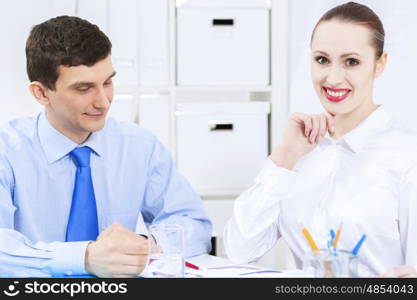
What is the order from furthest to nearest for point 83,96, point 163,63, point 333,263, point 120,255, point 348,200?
1. point 163,63
2. point 83,96
3. point 348,200
4. point 120,255
5. point 333,263

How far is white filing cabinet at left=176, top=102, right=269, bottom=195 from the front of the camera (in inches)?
83.7

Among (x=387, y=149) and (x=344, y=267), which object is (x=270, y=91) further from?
(x=344, y=267)

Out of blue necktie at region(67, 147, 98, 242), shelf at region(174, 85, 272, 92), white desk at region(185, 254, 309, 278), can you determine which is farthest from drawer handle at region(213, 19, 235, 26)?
white desk at region(185, 254, 309, 278)

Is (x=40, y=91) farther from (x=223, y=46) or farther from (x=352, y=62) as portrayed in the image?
(x=223, y=46)

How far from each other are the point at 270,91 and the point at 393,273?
1205 millimetres

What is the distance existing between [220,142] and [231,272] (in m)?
0.99

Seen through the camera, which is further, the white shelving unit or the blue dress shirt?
the white shelving unit

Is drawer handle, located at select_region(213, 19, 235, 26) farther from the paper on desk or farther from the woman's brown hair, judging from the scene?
the paper on desk

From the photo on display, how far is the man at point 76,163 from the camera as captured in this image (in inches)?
53.4

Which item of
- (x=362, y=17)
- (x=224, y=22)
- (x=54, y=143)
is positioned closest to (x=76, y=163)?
(x=54, y=143)

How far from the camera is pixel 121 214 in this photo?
1.50 meters

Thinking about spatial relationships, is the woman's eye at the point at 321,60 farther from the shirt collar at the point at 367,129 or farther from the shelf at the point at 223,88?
the shelf at the point at 223,88

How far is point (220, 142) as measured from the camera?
2.14 meters

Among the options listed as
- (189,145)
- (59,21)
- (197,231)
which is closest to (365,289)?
(197,231)
